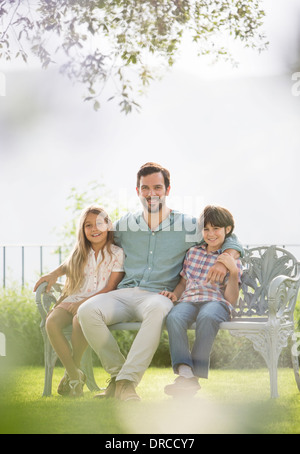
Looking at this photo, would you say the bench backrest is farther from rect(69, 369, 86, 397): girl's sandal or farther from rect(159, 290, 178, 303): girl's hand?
rect(69, 369, 86, 397): girl's sandal

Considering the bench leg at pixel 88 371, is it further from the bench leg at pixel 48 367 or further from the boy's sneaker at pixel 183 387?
the boy's sneaker at pixel 183 387

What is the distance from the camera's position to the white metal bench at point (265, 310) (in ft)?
9.59

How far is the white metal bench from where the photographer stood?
→ 2.92 meters

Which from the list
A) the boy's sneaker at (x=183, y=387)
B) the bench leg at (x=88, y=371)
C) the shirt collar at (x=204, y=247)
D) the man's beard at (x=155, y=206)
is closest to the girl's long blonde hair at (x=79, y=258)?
the man's beard at (x=155, y=206)

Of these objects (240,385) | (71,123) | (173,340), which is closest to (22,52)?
(71,123)

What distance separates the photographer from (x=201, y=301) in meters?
3.03

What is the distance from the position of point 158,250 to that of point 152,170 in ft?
1.41

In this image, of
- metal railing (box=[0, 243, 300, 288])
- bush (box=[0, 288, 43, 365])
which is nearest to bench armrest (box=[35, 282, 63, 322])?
bush (box=[0, 288, 43, 365])

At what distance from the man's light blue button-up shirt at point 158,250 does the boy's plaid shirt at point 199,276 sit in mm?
56

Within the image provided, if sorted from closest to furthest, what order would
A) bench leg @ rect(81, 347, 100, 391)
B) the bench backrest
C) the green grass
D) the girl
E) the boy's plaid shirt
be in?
1. the green grass
2. the boy's plaid shirt
3. the girl
4. bench leg @ rect(81, 347, 100, 391)
5. the bench backrest

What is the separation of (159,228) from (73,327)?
0.70 m

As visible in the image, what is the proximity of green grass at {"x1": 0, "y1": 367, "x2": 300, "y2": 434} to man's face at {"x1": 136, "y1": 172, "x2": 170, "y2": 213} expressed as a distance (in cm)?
103

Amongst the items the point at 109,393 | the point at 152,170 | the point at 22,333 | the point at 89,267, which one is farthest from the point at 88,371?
the point at 22,333

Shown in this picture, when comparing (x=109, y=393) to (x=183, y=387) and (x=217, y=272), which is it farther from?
(x=217, y=272)
